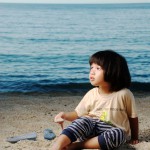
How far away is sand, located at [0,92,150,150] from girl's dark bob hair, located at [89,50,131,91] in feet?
1.91

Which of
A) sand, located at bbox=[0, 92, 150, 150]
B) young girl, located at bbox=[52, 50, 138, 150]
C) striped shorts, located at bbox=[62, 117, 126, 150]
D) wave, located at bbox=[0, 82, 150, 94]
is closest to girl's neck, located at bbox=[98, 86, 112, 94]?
young girl, located at bbox=[52, 50, 138, 150]

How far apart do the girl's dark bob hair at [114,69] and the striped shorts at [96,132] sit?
1.27 feet

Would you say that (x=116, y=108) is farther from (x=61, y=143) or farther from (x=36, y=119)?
(x=36, y=119)

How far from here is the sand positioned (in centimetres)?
394

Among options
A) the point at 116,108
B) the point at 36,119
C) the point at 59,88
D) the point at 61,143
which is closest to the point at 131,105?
the point at 116,108

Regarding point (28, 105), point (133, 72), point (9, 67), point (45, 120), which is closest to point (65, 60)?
point (9, 67)

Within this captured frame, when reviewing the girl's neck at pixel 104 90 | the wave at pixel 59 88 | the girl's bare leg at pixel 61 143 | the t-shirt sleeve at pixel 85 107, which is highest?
the girl's neck at pixel 104 90

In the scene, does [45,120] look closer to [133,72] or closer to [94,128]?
[94,128]

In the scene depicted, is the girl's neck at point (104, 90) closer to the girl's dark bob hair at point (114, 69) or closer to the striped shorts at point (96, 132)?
the girl's dark bob hair at point (114, 69)

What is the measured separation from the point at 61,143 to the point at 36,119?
189cm

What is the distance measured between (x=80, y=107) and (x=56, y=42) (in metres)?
20.0

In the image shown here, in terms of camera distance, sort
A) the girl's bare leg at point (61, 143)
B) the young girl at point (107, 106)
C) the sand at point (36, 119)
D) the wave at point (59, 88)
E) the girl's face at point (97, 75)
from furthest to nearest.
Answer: the wave at point (59, 88), the sand at point (36, 119), the girl's face at point (97, 75), the young girl at point (107, 106), the girl's bare leg at point (61, 143)

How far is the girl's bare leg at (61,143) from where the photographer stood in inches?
138

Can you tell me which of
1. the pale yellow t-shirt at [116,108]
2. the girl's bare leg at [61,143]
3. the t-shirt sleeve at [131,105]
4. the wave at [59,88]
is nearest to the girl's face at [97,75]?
the pale yellow t-shirt at [116,108]
